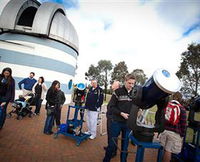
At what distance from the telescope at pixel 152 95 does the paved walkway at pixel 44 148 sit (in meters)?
2.10

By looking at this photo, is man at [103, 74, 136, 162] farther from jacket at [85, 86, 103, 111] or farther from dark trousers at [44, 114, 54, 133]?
dark trousers at [44, 114, 54, 133]

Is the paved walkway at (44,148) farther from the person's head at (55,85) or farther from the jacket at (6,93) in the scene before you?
the person's head at (55,85)

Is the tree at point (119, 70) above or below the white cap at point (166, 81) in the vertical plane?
above

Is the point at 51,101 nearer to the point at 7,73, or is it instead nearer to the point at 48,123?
the point at 48,123

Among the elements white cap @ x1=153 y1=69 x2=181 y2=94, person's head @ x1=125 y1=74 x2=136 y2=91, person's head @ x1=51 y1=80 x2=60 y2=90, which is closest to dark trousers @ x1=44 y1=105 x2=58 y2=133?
person's head @ x1=51 y1=80 x2=60 y2=90

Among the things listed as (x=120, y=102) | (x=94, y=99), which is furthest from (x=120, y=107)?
(x=94, y=99)

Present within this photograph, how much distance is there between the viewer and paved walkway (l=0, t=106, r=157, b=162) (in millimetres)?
2838

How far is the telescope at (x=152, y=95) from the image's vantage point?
3.90 ft

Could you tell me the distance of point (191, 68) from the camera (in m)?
21.8

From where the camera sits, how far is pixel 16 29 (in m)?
9.21

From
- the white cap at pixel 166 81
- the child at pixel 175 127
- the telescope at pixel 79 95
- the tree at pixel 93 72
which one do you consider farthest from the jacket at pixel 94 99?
the tree at pixel 93 72

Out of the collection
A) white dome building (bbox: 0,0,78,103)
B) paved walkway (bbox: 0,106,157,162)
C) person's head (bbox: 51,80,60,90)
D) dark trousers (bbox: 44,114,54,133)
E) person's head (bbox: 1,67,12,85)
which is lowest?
paved walkway (bbox: 0,106,157,162)

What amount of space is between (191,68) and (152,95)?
25745 mm

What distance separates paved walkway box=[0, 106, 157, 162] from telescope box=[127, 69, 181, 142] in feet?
6.90
